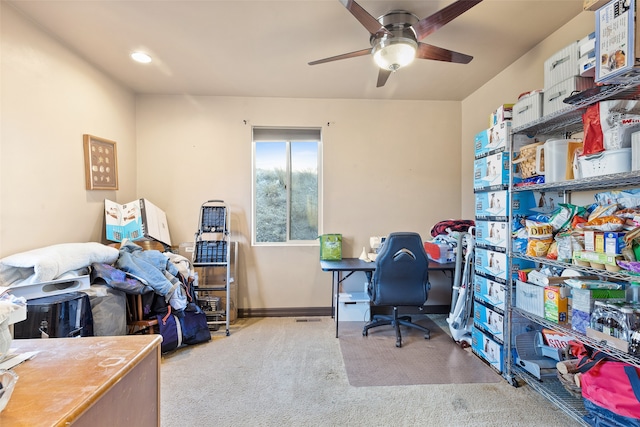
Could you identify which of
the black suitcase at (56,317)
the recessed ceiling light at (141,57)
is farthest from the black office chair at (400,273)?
the recessed ceiling light at (141,57)

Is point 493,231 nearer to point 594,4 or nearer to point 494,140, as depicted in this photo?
point 494,140

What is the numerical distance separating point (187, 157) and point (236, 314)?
78.5 inches

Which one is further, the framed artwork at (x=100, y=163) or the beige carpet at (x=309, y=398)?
the framed artwork at (x=100, y=163)

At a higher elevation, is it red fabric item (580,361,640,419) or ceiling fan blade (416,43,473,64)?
ceiling fan blade (416,43,473,64)

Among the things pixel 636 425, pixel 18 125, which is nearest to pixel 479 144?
pixel 636 425

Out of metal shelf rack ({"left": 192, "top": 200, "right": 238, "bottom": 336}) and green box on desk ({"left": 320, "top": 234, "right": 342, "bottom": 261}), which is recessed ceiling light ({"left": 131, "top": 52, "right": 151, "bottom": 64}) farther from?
green box on desk ({"left": 320, "top": 234, "right": 342, "bottom": 261})

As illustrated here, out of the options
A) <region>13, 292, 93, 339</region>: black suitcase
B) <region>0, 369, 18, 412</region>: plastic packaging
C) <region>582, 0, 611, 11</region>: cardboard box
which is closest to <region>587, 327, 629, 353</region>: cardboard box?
<region>582, 0, 611, 11</region>: cardboard box

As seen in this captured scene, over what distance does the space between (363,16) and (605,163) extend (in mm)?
1562

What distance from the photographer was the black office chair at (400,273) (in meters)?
2.83

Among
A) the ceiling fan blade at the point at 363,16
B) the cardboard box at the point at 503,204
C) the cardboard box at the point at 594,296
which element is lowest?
the cardboard box at the point at 594,296

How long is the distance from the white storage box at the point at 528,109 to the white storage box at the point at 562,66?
8 centimetres

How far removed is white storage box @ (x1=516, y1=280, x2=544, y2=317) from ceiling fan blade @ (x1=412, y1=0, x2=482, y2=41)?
5.92ft

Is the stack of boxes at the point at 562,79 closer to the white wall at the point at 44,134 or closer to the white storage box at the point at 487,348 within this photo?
the white storage box at the point at 487,348

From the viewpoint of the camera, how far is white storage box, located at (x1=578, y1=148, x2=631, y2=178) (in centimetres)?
152
